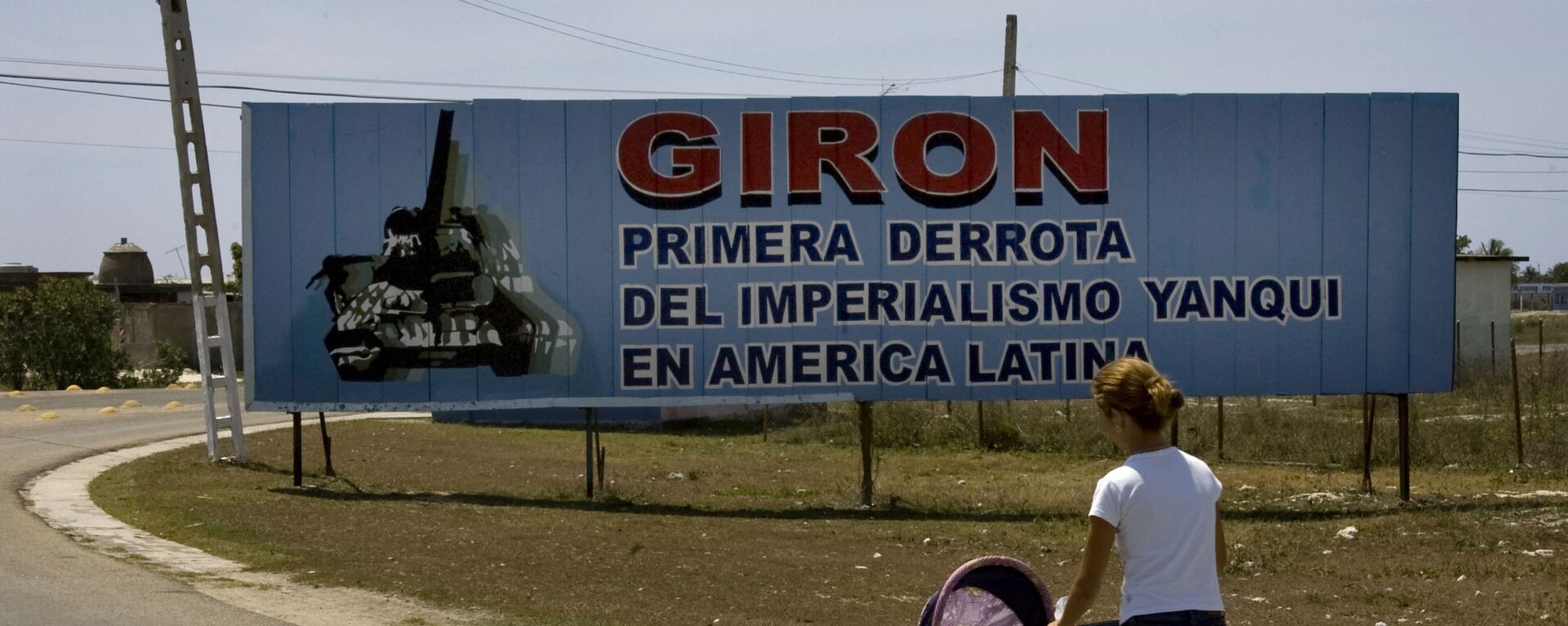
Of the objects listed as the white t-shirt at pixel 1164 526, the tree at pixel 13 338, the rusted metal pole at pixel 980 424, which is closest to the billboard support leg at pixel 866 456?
the rusted metal pole at pixel 980 424

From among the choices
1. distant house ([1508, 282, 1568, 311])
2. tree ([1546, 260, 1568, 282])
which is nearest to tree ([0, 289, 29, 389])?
distant house ([1508, 282, 1568, 311])

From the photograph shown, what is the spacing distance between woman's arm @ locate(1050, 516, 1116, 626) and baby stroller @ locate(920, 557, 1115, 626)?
41 centimetres

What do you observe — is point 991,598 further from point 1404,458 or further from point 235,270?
point 235,270

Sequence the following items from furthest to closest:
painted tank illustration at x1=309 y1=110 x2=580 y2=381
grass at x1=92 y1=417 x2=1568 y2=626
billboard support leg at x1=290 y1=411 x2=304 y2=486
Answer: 1. billboard support leg at x1=290 y1=411 x2=304 y2=486
2. painted tank illustration at x1=309 y1=110 x2=580 y2=381
3. grass at x1=92 y1=417 x2=1568 y2=626

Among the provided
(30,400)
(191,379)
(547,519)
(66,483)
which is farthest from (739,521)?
(191,379)

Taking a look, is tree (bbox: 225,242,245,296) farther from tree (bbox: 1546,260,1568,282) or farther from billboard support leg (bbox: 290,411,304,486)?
tree (bbox: 1546,260,1568,282)

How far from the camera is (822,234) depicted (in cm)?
1369

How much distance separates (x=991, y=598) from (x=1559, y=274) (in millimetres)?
136928

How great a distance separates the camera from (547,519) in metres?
12.4

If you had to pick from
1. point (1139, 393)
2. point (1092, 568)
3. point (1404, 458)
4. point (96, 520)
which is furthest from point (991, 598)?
point (1404, 458)

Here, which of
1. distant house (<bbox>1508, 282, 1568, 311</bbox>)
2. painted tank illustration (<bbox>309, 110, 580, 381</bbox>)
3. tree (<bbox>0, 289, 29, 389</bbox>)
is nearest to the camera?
painted tank illustration (<bbox>309, 110, 580, 381</bbox>)

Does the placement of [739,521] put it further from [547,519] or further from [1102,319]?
[1102,319]

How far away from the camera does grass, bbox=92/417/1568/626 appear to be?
28.9 ft

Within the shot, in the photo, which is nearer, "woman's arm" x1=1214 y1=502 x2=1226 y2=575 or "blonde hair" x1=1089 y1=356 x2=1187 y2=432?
"blonde hair" x1=1089 y1=356 x2=1187 y2=432
